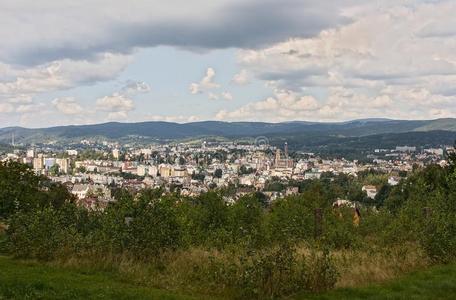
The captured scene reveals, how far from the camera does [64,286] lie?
9.82 m

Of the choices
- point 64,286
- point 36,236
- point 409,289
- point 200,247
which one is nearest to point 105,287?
point 64,286

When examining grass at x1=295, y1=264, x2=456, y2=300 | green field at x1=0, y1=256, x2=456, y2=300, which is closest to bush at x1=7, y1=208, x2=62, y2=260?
green field at x1=0, y1=256, x2=456, y2=300

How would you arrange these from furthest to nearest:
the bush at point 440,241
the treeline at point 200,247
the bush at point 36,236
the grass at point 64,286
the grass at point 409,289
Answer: the bush at point 440,241 < the bush at point 36,236 < the treeline at point 200,247 < the grass at point 409,289 < the grass at point 64,286

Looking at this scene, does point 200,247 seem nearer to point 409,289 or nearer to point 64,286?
point 64,286

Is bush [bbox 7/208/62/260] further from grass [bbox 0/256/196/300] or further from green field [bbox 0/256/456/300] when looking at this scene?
grass [bbox 0/256/196/300]

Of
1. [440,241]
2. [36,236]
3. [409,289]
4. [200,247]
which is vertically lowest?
[200,247]

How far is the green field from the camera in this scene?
30.8 ft

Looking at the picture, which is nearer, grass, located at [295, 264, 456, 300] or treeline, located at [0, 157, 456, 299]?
grass, located at [295, 264, 456, 300]

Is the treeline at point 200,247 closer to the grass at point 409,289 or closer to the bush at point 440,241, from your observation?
the bush at point 440,241

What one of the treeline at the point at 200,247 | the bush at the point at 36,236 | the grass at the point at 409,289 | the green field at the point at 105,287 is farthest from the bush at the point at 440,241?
the bush at the point at 36,236

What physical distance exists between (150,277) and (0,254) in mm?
5295

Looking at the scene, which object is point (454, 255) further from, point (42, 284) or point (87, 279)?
point (42, 284)

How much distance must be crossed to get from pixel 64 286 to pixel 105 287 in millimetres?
751

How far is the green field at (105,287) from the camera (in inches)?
369
